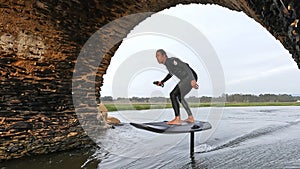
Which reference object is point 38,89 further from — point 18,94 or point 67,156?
point 67,156

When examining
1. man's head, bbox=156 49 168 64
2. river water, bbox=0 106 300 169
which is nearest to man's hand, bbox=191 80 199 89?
man's head, bbox=156 49 168 64

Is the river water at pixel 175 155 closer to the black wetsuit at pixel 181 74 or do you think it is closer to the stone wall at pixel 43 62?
the stone wall at pixel 43 62

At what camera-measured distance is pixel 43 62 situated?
450 centimetres

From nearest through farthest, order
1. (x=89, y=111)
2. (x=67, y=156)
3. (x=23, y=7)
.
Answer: (x=23, y=7) < (x=67, y=156) < (x=89, y=111)

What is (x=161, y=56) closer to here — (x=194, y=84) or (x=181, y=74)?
(x=181, y=74)

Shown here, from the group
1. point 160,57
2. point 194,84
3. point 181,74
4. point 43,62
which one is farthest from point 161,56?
point 43,62

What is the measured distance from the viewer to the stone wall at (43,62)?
4008mm

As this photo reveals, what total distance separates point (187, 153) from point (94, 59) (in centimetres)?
272

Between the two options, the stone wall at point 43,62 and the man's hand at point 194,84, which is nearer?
the man's hand at point 194,84

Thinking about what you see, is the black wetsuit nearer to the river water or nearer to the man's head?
the man's head

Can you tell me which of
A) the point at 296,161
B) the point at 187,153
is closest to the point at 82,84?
the point at 187,153

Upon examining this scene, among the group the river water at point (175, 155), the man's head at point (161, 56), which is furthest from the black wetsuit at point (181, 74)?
the river water at point (175, 155)

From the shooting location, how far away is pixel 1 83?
159 inches

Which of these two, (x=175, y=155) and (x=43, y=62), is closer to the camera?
(x=43, y=62)
